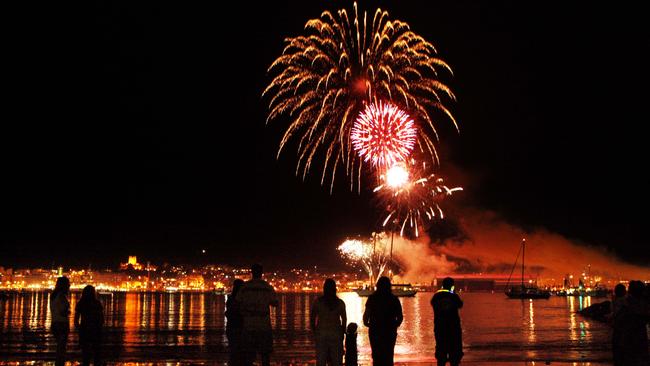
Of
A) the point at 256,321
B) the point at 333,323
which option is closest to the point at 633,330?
the point at 333,323

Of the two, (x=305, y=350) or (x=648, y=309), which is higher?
(x=648, y=309)

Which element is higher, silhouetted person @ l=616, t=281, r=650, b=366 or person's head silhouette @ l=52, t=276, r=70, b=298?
person's head silhouette @ l=52, t=276, r=70, b=298

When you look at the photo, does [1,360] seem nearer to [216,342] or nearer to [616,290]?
[216,342]

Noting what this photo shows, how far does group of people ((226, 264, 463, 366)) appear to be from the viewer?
12844 millimetres

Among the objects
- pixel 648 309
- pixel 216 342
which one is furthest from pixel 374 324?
pixel 216 342

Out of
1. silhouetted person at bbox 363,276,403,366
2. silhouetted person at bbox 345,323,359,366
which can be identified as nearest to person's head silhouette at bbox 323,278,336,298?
silhouetted person at bbox 363,276,403,366

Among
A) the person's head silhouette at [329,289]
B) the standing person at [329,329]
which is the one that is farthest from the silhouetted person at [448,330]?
the person's head silhouette at [329,289]

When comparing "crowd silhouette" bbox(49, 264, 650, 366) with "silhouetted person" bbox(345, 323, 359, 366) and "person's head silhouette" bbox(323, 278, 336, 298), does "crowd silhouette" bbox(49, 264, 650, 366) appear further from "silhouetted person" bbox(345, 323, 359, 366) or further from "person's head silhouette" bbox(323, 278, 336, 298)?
"silhouetted person" bbox(345, 323, 359, 366)

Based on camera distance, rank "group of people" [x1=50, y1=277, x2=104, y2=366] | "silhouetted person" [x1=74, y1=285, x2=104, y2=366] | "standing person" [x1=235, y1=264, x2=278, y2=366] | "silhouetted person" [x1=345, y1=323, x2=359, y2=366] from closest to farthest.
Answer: "standing person" [x1=235, y1=264, x2=278, y2=366]
"silhouetted person" [x1=345, y1=323, x2=359, y2=366]
"group of people" [x1=50, y1=277, x2=104, y2=366]
"silhouetted person" [x1=74, y1=285, x2=104, y2=366]

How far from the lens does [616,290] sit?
1539cm

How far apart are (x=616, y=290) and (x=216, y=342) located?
16492 mm

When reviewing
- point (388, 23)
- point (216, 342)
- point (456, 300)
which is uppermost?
point (388, 23)

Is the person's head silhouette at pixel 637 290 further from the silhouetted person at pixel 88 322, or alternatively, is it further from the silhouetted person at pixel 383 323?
the silhouetted person at pixel 88 322

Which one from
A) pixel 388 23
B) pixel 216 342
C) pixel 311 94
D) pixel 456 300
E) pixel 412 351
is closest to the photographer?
pixel 456 300
